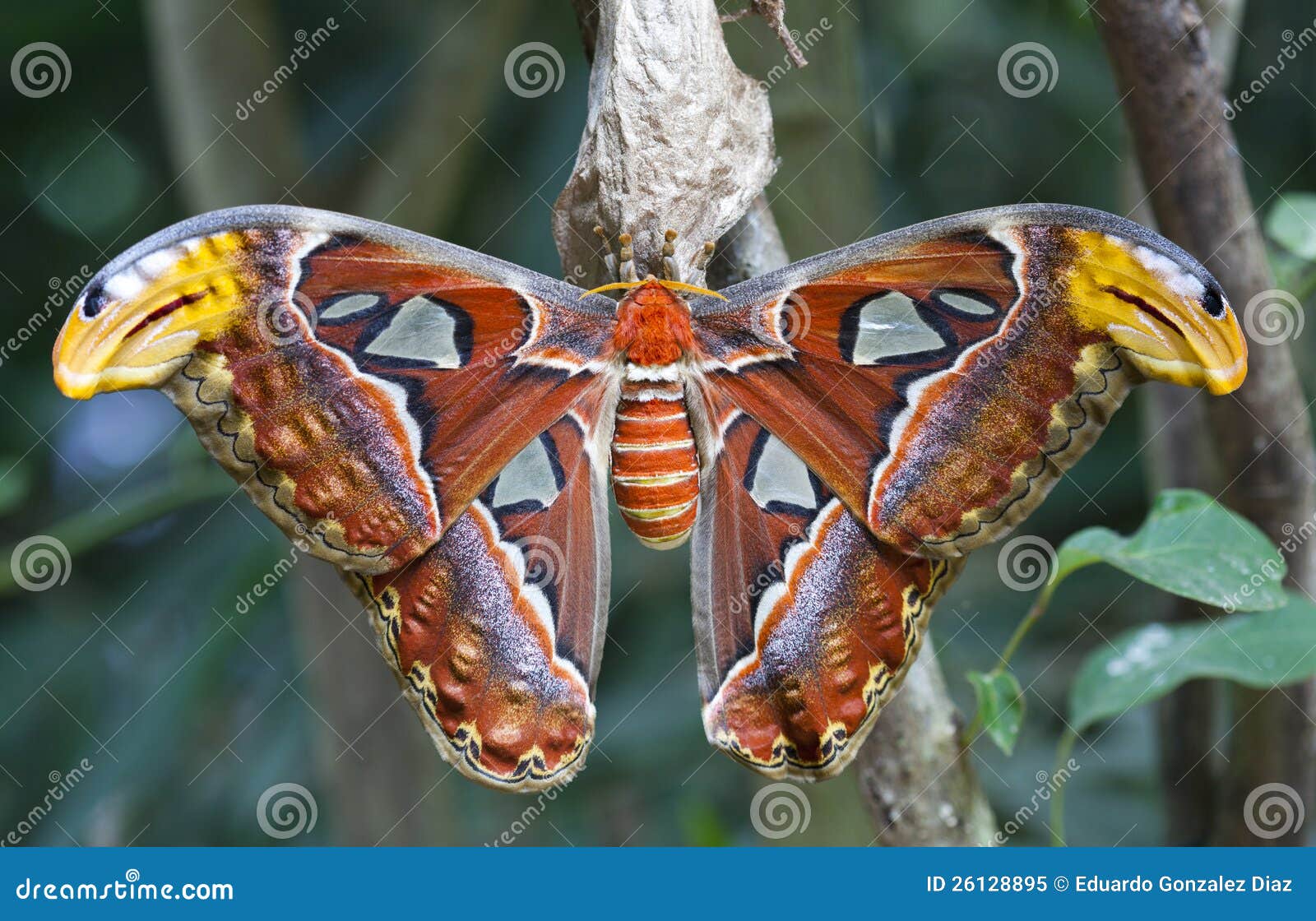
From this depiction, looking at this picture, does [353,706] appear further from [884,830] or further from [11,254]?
[11,254]

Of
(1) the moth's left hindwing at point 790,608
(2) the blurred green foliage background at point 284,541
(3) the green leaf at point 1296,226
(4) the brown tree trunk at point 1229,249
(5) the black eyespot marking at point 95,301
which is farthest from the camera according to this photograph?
(2) the blurred green foliage background at point 284,541

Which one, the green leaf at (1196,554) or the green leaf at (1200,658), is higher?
the green leaf at (1196,554)

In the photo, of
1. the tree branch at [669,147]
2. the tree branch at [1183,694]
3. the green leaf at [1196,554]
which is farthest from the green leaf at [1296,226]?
the tree branch at [669,147]

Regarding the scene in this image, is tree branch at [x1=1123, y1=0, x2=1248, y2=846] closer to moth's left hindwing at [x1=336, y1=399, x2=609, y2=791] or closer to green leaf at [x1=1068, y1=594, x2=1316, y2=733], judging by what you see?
green leaf at [x1=1068, y1=594, x2=1316, y2=733]

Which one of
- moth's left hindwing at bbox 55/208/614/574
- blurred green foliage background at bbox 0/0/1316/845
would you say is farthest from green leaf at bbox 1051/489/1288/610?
blurred green foliage background at bbox 0/0/1316/845

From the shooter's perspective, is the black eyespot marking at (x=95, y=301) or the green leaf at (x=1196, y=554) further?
the green leaf at (x=1196, y=554)

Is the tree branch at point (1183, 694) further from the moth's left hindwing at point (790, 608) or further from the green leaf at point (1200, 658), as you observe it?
the moth's left hindwing at point (790, 608)
